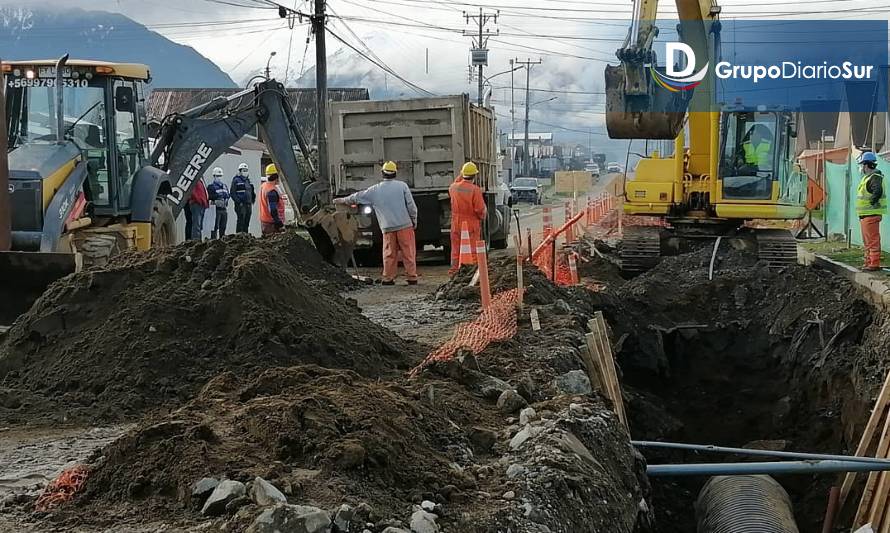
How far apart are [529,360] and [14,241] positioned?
18.2 ft

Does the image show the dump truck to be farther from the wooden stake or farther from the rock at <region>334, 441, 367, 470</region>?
the rock at <region>334, 441, 367, 470</region>

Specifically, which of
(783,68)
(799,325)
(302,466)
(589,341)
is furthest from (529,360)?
(783,68)

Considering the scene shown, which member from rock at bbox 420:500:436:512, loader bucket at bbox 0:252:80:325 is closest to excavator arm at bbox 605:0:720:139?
loader bucket at bbox 0:252:80:325

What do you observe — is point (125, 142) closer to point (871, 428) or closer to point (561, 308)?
point (561, 308)

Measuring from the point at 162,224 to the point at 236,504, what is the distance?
964 cm

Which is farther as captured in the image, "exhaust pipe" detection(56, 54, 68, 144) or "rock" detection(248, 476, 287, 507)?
"exhaust pipe" detection(56, 54, 68, 144)

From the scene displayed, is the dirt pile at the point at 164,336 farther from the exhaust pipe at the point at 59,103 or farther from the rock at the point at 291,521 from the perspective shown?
the exhaust pipe at the point at 59,103

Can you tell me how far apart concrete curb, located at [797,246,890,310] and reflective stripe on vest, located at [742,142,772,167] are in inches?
67.4

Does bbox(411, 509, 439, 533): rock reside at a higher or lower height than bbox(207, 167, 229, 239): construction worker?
lower

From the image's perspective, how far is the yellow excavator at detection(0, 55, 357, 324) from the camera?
991cm

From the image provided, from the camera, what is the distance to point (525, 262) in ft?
41.3

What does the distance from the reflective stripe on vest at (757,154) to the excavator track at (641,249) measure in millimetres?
1873

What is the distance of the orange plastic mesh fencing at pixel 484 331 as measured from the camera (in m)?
7.60

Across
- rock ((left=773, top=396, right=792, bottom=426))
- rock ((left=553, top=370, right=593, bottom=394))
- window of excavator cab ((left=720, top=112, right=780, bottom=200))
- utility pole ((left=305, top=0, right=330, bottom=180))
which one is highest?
utility pole ((left=305, top=0, right=330, bottom=180))
